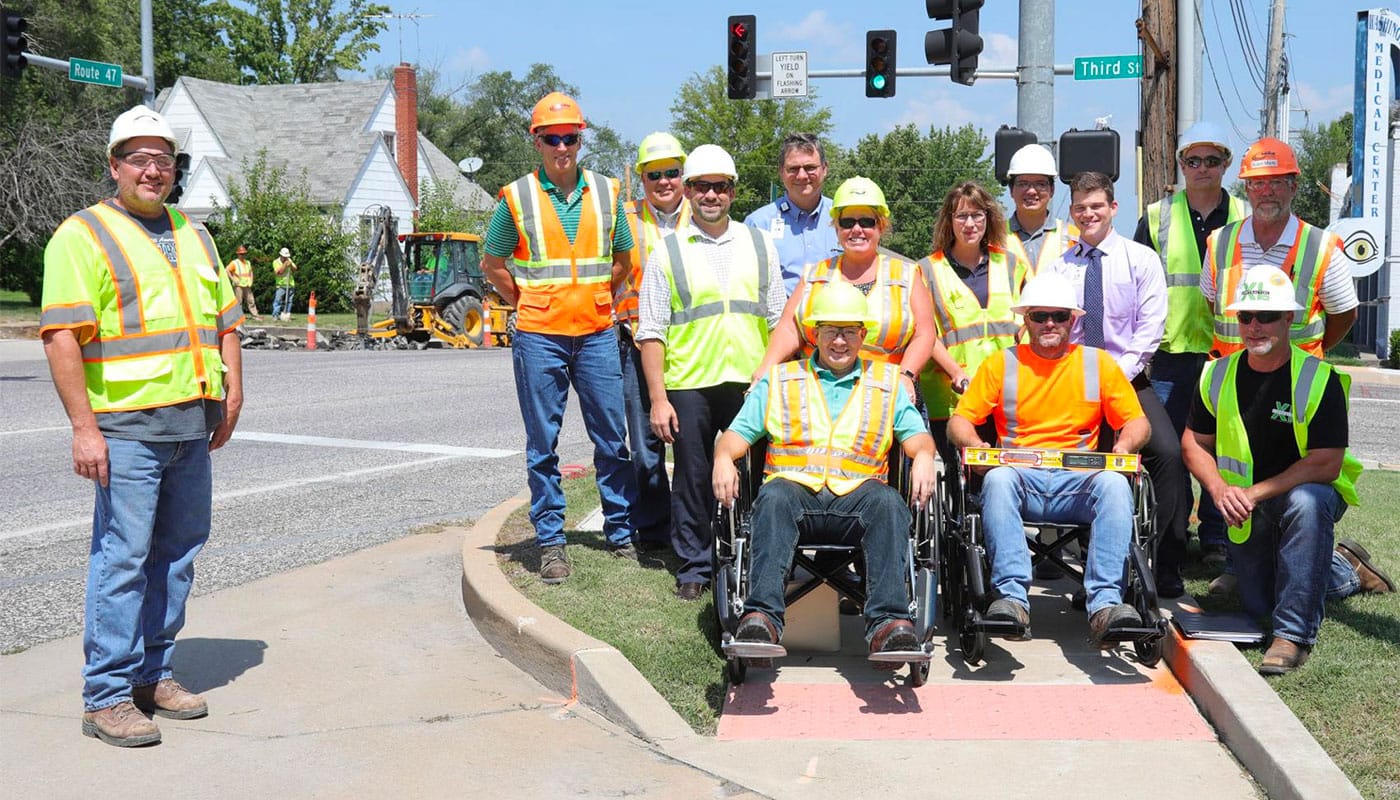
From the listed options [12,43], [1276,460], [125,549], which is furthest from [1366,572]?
[12,43]

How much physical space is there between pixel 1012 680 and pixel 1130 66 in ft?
39.6

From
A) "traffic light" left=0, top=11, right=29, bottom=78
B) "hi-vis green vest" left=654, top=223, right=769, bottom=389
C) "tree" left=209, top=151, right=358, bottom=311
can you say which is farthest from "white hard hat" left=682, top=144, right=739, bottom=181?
"tree" left=209, top=151, right=358, bottom=311

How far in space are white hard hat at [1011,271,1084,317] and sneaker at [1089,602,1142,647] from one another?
49.9 inches

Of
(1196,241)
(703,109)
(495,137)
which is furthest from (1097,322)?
(495,137)

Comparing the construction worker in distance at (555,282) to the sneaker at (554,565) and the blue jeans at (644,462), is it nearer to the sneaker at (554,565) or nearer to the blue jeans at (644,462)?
the sneaker at (554,565)

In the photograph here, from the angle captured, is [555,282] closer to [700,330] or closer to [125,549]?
[700,330]

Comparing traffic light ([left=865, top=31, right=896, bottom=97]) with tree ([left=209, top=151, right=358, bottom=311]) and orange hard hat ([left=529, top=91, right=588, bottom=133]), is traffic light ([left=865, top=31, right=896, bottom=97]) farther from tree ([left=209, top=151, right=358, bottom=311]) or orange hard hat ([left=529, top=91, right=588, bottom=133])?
tree ([left=209, top=151, right=358, bottom=311])

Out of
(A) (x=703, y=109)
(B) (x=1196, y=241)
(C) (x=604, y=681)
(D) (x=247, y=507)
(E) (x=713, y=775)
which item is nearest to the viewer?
(E) (x=713, y=775)

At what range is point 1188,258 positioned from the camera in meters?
6.86

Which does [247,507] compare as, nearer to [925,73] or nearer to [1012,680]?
[1012,680]

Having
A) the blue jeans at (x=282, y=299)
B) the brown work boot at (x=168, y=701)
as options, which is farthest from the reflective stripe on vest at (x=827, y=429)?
the blue jeans at (x=282, y=299)

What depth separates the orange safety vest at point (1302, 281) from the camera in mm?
6320

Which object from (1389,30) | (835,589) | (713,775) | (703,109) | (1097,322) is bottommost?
(713,775)

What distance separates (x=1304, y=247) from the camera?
6.34 meters
